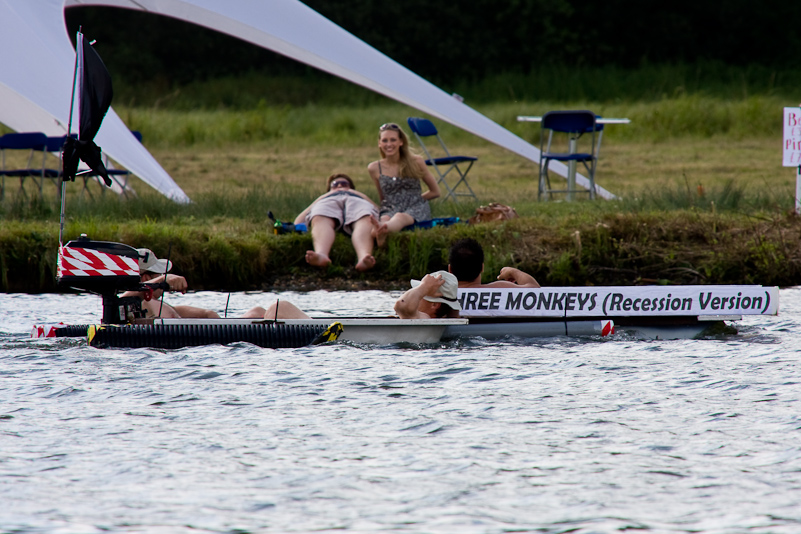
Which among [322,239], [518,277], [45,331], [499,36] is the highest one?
[499,36]

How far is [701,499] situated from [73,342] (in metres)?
4.76

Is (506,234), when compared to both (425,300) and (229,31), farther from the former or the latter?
(229,31)

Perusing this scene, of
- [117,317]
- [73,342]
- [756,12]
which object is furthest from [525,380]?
[756,12]

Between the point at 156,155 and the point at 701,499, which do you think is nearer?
the point at 701,499

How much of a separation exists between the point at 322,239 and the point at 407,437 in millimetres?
5483

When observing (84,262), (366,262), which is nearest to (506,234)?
(366,262)

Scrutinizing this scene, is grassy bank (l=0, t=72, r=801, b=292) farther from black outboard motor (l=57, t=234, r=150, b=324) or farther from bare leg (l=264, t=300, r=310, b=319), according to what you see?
black outboard motor (l=57, t=234, r=150, b=324)

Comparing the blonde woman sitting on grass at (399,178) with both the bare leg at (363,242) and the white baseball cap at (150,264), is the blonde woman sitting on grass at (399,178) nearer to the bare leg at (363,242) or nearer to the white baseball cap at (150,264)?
the bare leg at (363,242)

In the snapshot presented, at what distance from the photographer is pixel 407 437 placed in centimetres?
526

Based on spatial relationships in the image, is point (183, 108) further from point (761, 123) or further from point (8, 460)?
point (8, 460)

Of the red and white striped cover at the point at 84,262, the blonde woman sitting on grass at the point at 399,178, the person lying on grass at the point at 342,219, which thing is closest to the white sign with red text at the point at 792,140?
the blonde woman sitting on grass at the point at 399,178

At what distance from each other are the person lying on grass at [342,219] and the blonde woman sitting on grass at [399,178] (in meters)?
0.28

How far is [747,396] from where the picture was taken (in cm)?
602

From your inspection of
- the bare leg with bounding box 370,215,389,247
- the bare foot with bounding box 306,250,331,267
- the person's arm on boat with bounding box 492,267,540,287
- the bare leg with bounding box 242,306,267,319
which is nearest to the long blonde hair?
the bare leg with bounding box 370,215,389,247
